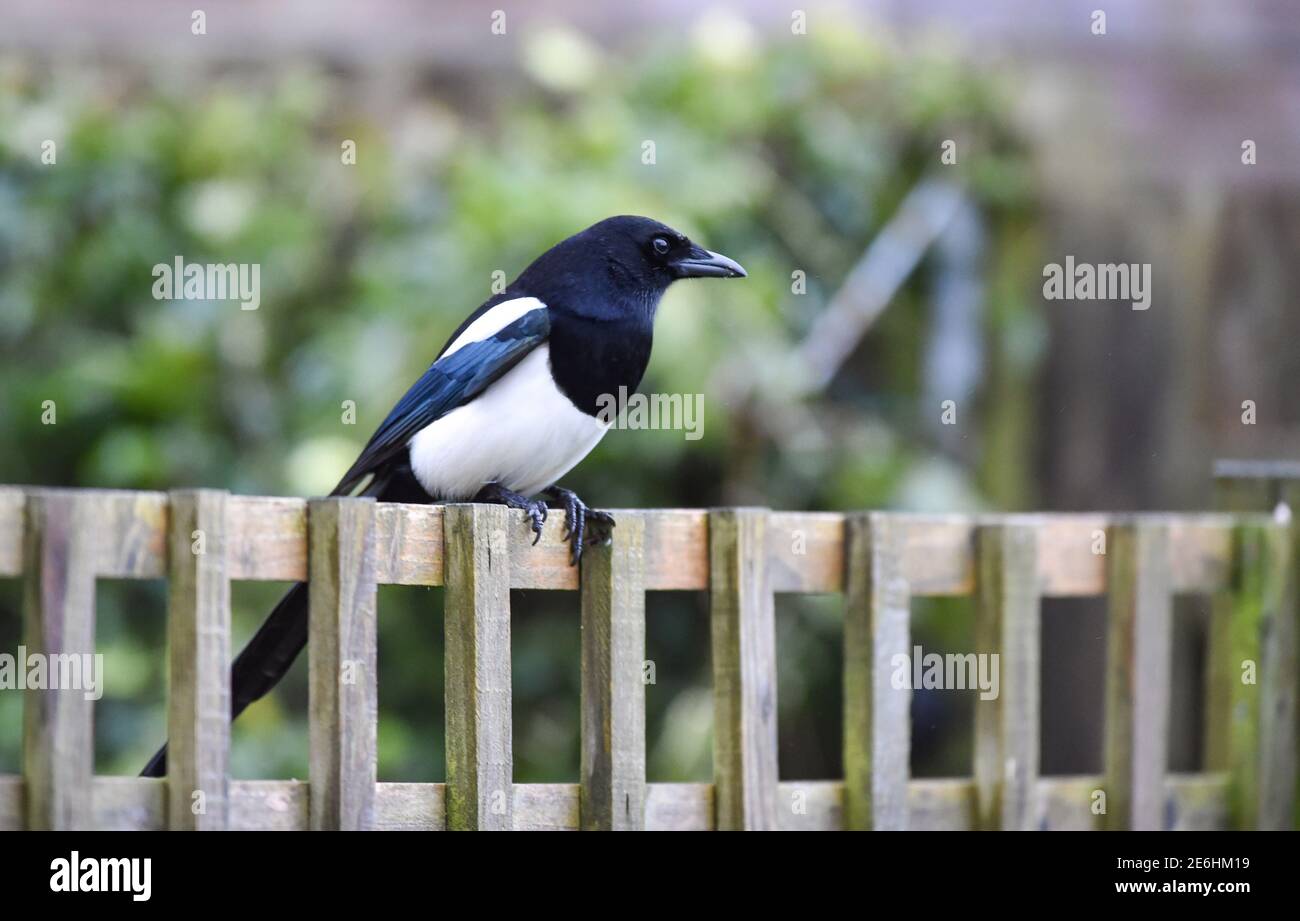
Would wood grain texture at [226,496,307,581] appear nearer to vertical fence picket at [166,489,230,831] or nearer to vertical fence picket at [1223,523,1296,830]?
vertical fence picket at [166,489,230,831]

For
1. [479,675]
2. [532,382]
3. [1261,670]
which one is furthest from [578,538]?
[1261,670]

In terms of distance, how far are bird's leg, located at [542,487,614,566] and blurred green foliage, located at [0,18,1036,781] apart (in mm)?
1441

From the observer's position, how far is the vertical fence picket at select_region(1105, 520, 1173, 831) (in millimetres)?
2893

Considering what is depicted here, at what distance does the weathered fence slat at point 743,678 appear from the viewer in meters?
2.43

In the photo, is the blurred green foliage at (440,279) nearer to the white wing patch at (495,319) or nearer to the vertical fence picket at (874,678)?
the white wing patch at (495,319)

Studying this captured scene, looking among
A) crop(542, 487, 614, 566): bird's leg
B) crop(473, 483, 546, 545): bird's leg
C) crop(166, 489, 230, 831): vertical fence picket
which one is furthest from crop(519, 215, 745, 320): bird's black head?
crop(166, 489, 230, 831): vertical fence picket

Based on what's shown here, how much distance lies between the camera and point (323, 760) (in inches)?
83.2

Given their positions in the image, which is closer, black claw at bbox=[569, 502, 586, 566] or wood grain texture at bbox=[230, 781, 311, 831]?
wood grain texture at bbox=[230, 781, 311, 831]

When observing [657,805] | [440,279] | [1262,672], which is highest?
[440,279]

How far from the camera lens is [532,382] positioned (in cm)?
287

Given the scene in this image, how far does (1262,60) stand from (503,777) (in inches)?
156

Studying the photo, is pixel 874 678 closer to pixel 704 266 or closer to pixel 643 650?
pixel 643 650

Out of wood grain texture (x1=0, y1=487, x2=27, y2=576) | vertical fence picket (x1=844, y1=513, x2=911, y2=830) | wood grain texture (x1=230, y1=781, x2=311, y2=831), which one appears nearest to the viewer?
wood grain texture (x1=0, y1=487, x2=27, y2=576)

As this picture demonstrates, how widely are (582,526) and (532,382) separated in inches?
20.7
